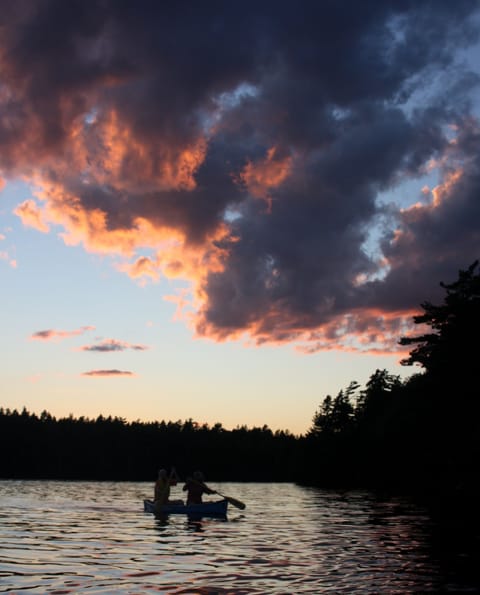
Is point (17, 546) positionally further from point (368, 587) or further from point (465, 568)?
point (465, 568)

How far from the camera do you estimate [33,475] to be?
19012 centimetres

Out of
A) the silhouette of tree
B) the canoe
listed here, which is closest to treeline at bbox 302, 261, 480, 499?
the silhouette of tree

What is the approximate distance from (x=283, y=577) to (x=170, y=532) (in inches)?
550

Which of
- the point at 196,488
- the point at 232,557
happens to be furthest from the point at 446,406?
the point at 232,557

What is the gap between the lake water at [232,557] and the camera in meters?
16.0

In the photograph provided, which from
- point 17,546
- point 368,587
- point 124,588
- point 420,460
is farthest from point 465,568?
point 420,460

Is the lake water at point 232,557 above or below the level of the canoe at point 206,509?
below

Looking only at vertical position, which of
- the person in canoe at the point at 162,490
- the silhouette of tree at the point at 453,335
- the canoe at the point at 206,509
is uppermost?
the silhouette of tree at the point at 453,335

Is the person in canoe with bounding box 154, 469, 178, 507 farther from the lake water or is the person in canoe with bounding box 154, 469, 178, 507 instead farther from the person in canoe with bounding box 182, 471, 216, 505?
the lake water

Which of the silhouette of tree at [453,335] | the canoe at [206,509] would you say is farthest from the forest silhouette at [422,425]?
the canoe at [206,509]

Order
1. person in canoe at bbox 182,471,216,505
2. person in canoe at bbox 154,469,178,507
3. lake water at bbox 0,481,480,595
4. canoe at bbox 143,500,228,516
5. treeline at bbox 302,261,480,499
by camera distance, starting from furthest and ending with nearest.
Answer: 1. treeline at bbox 302,261,480,499
2. person in canoe at bbox 154,469,178,507
3. person in canoe at bbox 182,471,216,505
4. canoe at bbox 143,500,228,516
5. lake water at bbox 0,481,480,595

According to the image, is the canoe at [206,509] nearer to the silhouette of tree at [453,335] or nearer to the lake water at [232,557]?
the lake water at [232,557]

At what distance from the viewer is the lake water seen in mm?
15961

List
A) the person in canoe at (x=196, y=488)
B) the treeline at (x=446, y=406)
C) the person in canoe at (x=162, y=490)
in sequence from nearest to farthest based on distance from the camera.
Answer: the person in canoe at (x=196, y=488) < the person in canoe at (x=162, y=490) < the treeline at (x=446, y=406)
